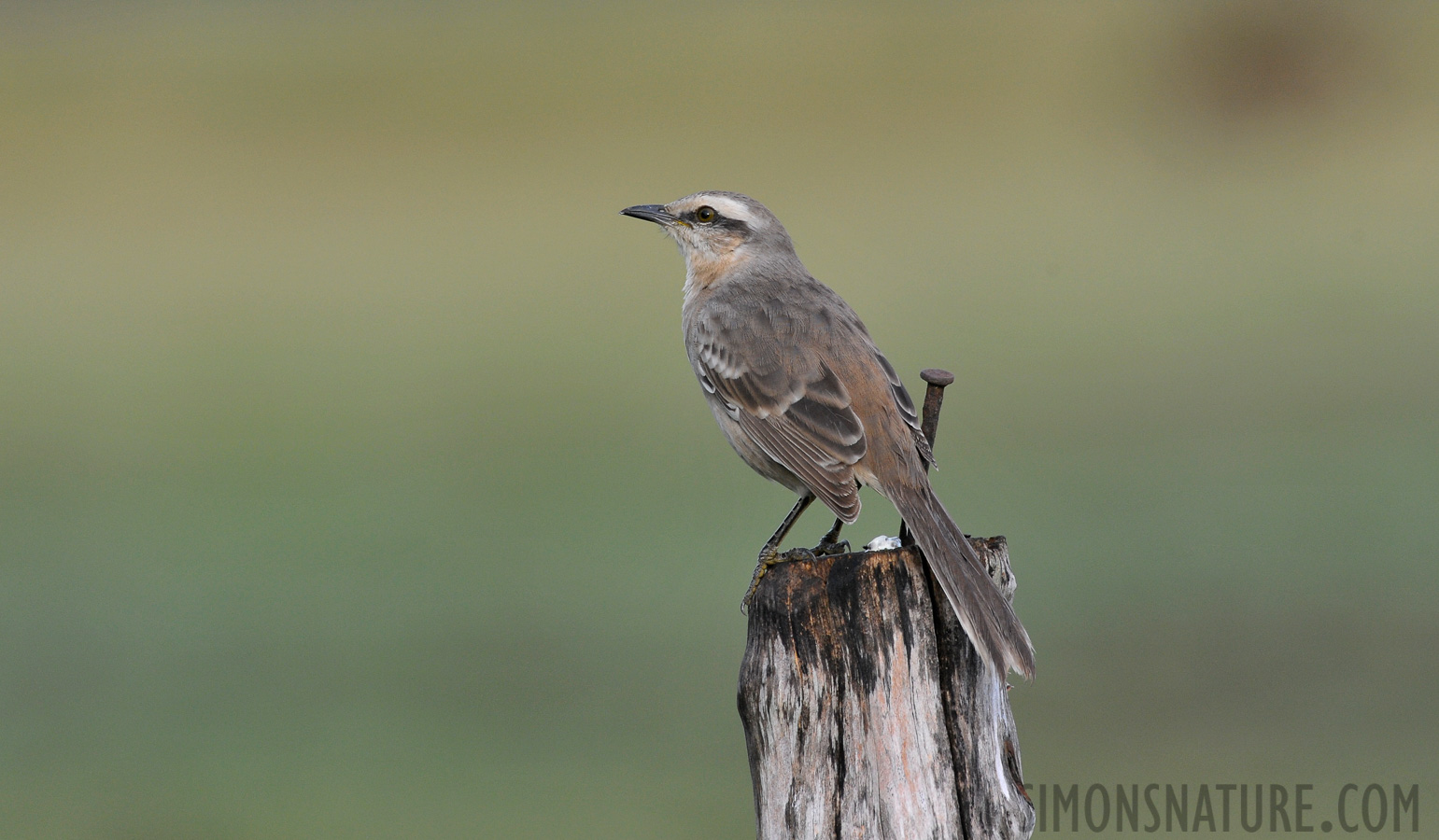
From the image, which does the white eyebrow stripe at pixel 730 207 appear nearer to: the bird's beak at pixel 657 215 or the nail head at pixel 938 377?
Answer: the bird's beak at pixel 657 215

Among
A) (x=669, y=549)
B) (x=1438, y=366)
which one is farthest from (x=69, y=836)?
(x=1438, y=366)

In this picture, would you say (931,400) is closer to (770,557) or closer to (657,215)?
(770,557)

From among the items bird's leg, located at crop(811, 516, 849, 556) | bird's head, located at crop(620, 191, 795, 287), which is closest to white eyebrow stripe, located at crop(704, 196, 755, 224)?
bird's head, located at crop(620, 191, 795, 287)

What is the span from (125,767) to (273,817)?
5.54 feet

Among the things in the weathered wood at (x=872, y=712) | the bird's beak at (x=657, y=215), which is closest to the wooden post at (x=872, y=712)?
the weathered wood at (x=872, y=712)

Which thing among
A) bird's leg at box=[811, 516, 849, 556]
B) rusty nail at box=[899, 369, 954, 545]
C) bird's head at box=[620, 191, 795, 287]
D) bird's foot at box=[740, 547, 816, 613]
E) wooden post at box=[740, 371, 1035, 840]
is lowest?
wooden post at box=[740, 371, 1035, 840]

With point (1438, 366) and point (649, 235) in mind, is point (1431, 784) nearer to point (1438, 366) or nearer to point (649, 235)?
point (1438, 366)

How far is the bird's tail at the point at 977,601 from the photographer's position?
12.3 ft

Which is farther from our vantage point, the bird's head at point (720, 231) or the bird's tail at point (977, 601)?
the bird's head at point (720, 231)

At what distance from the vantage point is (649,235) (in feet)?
80.8

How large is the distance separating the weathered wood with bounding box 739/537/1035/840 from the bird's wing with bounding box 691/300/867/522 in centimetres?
99

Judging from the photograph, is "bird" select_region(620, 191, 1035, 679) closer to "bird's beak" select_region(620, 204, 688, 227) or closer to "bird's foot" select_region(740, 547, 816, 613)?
"bird's foot" select_region(740, 547, 816, 613)

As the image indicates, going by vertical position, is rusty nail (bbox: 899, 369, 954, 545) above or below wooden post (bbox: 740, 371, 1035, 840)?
above

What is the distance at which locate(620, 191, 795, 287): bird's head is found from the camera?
264 inches
